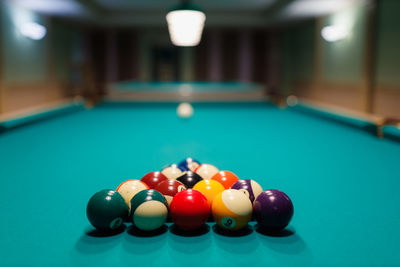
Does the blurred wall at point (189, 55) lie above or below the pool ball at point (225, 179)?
above

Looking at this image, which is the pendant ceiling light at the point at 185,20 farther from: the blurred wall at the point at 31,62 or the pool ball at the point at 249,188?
the blurred wall at the point at 31,62

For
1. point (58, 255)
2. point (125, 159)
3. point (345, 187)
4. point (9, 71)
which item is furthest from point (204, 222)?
point (9, 71)

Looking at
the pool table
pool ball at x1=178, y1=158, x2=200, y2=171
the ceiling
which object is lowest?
the pool table

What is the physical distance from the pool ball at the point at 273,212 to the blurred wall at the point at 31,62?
23.5 ft

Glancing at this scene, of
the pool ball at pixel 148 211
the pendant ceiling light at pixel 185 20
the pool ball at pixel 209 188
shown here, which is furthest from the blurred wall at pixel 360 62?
the pool ball at pixel 148 211

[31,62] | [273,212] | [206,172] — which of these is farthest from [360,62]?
[31,62]

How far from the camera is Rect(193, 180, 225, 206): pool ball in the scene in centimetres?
159

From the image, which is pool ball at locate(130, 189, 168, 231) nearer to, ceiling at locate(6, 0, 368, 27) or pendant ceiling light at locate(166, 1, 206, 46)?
A: pendant ceiling light at locate(166, 1, 206, 46)

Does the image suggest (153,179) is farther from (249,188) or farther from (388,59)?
(388,59)

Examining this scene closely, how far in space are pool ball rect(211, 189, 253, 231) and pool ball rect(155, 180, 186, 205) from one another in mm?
207

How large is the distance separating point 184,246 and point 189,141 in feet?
7.41

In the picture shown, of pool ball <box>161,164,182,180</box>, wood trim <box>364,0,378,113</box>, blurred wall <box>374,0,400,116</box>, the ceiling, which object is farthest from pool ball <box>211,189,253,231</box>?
the ceiling

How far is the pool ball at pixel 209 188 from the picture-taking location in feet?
5.21

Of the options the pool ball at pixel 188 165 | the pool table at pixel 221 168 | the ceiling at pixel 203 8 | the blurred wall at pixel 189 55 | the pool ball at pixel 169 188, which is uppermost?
the ceiling at pixel 203 8
